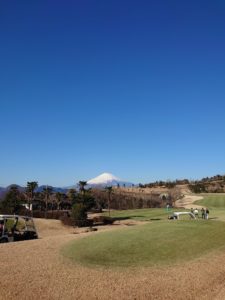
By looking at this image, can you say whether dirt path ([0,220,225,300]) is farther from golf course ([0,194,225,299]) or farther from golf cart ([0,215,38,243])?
golf cart ([0,215,38,243])

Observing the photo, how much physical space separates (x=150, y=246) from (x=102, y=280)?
630 cm

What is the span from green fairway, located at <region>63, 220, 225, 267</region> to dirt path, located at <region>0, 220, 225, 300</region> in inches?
45.6

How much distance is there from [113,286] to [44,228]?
3295cm

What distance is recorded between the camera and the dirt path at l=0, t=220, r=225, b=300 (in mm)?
13604

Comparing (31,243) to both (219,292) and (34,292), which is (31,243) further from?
(219,292)

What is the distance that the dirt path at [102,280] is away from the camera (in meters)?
13.6

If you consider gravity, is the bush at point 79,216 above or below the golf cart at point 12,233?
above

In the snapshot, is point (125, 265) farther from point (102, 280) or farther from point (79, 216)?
point (79, 216)

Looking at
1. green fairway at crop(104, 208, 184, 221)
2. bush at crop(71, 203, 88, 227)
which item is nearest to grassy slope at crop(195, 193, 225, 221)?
green fairway at crop(104, 208, 184, 221)

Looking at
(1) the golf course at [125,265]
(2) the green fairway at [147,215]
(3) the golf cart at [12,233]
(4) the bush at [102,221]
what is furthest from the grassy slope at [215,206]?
(3) the golf cart at [12,233]

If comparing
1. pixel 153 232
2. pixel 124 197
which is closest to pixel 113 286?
pixel 153 232

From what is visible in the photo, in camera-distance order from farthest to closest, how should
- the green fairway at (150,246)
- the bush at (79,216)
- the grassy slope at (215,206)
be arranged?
1. the bush at (79,216)
2. the grassy slope at (215,206)
3. the green fairway at (150,246)

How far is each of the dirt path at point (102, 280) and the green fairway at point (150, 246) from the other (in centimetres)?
116

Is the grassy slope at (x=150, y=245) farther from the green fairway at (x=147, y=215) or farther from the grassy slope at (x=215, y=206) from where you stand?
the green fairway at (x=147, y=215)
